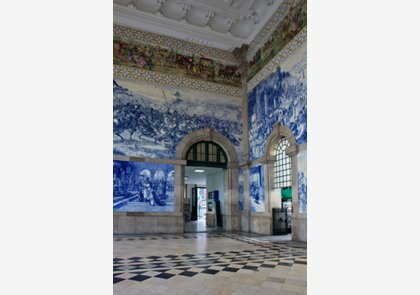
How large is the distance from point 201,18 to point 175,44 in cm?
177

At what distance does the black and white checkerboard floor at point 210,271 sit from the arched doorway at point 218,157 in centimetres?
725

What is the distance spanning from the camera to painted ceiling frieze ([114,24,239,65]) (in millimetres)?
14625

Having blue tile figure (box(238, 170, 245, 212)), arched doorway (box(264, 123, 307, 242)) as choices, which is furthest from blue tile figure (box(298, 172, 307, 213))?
blue tile figure (box(238, 170, 245, 212))

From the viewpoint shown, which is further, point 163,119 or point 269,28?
point 163,119

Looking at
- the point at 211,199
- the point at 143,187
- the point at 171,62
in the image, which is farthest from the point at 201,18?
the point at 211,199

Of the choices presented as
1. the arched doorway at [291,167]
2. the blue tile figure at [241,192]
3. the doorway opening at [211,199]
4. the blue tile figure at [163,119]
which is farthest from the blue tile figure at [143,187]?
the arched doorway at [291,167]

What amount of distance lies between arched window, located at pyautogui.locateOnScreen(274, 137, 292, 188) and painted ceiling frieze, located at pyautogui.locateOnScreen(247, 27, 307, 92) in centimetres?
325

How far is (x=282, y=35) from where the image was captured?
517 inches

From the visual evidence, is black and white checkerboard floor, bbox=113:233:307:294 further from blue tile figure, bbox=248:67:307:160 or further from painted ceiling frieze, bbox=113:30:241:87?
painted ceiling frieze, bbox=113:30:241:87

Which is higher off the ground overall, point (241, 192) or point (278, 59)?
point (278, 59)

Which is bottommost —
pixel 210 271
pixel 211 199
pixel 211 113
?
pixel 211 199

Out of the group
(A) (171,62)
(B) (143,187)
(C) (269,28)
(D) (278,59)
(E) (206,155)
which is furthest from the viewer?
(E) (206,155)

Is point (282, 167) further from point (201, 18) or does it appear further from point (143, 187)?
point (201, 18)
